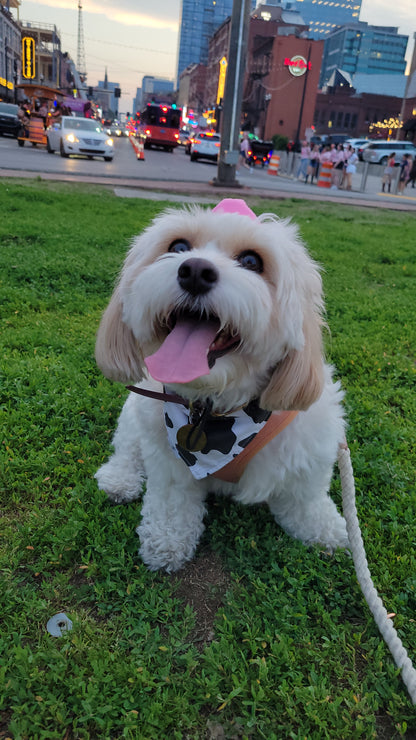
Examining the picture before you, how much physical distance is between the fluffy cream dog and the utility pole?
15.1 meters

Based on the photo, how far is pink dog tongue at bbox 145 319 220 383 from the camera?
1.66 m

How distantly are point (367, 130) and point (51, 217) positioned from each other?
9438 cm

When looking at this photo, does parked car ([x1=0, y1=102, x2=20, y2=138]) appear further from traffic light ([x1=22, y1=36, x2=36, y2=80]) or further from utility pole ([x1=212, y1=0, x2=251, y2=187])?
traffic light ([x1=22, y1=36, x2=36, y2=80])

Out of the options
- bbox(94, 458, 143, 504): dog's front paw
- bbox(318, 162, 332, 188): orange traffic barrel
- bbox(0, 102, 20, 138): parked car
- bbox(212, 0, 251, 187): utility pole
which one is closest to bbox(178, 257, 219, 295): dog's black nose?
bbox(94, 458, 143, 504): dog's front paw

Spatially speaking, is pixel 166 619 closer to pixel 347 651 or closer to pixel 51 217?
pixel 347 651

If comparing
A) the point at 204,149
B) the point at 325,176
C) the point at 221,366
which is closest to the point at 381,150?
the point at 204,149

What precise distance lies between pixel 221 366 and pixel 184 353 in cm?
14

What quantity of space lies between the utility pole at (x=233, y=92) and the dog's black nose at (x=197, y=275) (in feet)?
50.8

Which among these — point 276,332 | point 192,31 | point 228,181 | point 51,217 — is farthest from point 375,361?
point 192,31

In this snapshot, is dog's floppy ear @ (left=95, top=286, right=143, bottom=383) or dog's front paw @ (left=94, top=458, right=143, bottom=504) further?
dog's front paw @ (left=94, top=458, right=143, bottom=504)

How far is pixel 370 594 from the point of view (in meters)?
1.93

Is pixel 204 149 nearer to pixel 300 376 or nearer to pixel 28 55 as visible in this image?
pixel 28 55

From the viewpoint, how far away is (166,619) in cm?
199

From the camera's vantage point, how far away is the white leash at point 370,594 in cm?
175
